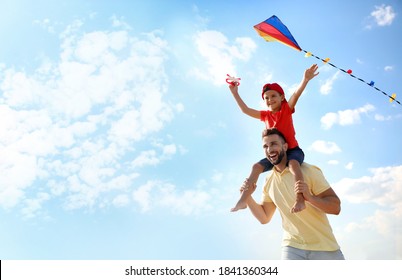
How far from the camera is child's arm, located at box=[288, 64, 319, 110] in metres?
6.26

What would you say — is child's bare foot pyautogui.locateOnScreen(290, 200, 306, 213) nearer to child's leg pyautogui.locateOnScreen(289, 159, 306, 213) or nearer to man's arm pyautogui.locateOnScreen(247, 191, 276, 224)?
child's leg pyautogui.locateOnScreen(289, 159, 306, 213)

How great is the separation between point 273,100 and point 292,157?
120cm

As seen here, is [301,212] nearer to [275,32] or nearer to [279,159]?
[279,159]

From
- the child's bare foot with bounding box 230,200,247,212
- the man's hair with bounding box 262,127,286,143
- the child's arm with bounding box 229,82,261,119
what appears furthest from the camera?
the child's arm with bounding box 229,82,261,119

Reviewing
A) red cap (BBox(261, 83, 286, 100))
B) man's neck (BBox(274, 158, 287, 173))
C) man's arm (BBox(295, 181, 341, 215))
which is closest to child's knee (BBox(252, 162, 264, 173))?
man's neck (BBox(274, 158, 287, 173))

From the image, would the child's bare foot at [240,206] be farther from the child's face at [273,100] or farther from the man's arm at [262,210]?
the child's face at [273,100]

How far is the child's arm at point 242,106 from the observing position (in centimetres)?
677

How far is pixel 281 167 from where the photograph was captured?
5.54m

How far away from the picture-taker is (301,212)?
16.6 ft

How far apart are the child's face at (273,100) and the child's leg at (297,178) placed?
1.28 m

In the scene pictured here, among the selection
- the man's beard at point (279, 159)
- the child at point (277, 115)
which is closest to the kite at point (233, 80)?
the child at point (277, 115)

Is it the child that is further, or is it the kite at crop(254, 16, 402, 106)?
the kite at crop(254, 16, 402, 106)

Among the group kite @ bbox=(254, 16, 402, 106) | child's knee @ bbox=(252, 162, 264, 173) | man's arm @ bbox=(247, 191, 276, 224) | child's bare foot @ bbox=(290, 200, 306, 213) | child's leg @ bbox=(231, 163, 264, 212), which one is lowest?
child's bare foot @ bbox=(290, 200, 306, 213)
